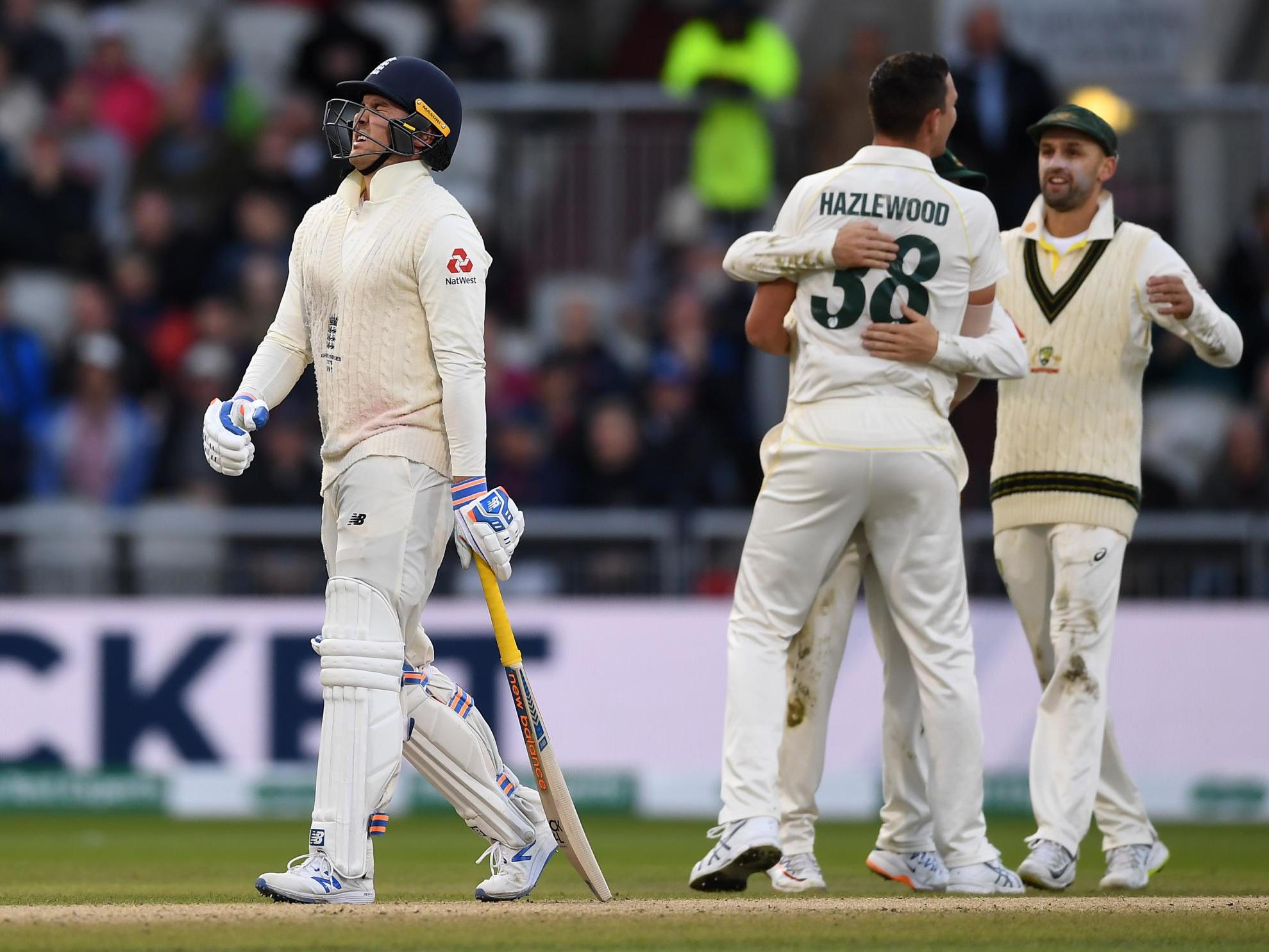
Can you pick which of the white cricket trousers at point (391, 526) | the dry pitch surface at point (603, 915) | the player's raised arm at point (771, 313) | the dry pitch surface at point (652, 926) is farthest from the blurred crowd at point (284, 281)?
the dry pitch surface at point (652, 926)

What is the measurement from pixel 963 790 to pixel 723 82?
8.45 m

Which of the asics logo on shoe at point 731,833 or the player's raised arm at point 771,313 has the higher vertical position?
the player's raised arm at point 771,313

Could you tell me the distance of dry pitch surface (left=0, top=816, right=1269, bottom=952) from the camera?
5.48 metres

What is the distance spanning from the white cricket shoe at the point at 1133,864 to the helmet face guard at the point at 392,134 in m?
3.34

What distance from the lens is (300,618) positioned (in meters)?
11.6

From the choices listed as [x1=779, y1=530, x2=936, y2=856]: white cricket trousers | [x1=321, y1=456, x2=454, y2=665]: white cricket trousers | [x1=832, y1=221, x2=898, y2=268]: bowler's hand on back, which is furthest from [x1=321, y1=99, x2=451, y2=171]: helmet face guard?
[x1=779, y1=530, x2=936, y2=856]: white cricket trousers

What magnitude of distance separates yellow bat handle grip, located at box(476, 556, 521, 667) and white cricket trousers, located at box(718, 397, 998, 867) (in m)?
0.76

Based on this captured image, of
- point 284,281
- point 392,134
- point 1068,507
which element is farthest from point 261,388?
point 284,281

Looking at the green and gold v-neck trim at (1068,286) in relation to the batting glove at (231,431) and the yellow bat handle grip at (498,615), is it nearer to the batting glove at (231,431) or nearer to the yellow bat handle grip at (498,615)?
the yellow bat handle grip at (498,615)

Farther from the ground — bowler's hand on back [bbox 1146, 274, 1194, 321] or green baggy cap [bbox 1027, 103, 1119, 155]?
green baggy cap [bbox 1027, 103, 1119, 155]

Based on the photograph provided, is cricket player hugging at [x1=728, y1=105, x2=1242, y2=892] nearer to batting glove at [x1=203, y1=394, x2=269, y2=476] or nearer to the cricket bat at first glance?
the cricket bat

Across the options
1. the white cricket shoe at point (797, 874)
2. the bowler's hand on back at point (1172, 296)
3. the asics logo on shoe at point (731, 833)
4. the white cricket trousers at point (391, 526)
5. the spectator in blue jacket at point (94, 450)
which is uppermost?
the bowler's hand on back at point (1172, 296)

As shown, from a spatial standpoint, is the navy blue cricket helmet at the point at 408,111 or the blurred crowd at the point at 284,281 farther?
the blurred crowd at the point at 284,281

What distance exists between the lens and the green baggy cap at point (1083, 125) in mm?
7535
